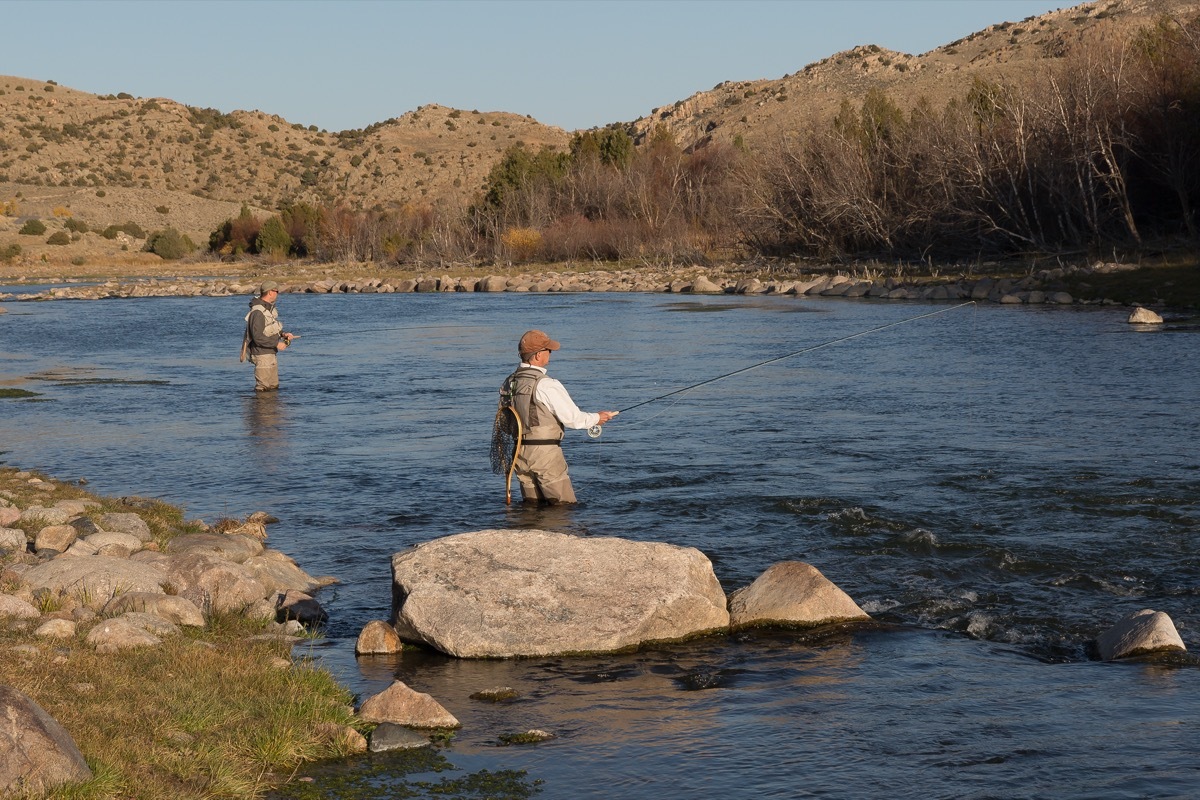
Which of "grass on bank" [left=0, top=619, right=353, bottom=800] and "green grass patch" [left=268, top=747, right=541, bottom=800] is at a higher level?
"grass on bank" [left=0, top=619, right=353, bottom=800]

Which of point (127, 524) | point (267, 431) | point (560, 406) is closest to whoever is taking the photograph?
point (127, 524)

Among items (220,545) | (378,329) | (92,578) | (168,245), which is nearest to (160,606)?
(92,578)

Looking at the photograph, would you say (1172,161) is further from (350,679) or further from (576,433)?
(350,679)

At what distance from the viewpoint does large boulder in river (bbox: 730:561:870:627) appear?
323 inches

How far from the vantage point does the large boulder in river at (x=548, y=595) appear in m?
7.71

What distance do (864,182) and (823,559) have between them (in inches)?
1499

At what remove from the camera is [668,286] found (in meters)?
45.9

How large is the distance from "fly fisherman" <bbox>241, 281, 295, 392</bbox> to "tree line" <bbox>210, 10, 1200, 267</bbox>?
82.9 ft

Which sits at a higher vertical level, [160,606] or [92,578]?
[92,578]

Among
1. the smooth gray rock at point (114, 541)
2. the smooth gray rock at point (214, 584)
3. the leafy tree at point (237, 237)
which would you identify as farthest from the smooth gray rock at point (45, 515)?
the leafy tree at point (237, 237)

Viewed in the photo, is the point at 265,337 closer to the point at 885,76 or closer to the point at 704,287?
the point at 704,287

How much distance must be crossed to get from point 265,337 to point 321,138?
11799 cm

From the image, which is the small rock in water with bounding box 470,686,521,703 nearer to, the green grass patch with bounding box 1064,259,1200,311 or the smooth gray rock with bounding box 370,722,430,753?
the smooth gray rock with bounding box 370,722,430,753

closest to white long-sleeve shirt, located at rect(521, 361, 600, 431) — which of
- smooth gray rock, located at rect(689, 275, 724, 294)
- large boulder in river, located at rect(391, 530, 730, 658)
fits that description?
large boulder in river, located at rect(391, 530, 730, 658)
